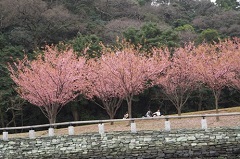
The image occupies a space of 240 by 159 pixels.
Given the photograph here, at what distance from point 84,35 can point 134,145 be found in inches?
958

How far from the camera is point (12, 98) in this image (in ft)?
87.5

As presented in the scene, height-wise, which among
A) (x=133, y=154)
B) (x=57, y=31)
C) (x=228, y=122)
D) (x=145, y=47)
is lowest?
(x=133, y=154)

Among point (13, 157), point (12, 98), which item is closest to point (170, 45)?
point (12, 98)

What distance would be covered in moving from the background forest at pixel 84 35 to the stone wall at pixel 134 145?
10964mm

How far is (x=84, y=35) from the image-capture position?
3819 cm

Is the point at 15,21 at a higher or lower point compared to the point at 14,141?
higher

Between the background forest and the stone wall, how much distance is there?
1096cm

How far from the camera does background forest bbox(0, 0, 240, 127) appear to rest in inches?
1178

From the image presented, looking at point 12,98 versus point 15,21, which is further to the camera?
point 15,21

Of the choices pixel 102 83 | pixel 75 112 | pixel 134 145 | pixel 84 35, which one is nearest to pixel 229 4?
pixel 84 35

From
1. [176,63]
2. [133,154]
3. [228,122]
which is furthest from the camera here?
[176,63]

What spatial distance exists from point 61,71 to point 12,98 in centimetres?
771

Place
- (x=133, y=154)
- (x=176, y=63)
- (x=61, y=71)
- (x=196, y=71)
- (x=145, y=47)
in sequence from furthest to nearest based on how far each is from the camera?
(x=145, y=47), (x=176, y=63), (x=196, y=71), (x=61, y=71), (x=133, y=154)

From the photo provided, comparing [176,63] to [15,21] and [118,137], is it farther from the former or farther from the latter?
[15,21]
